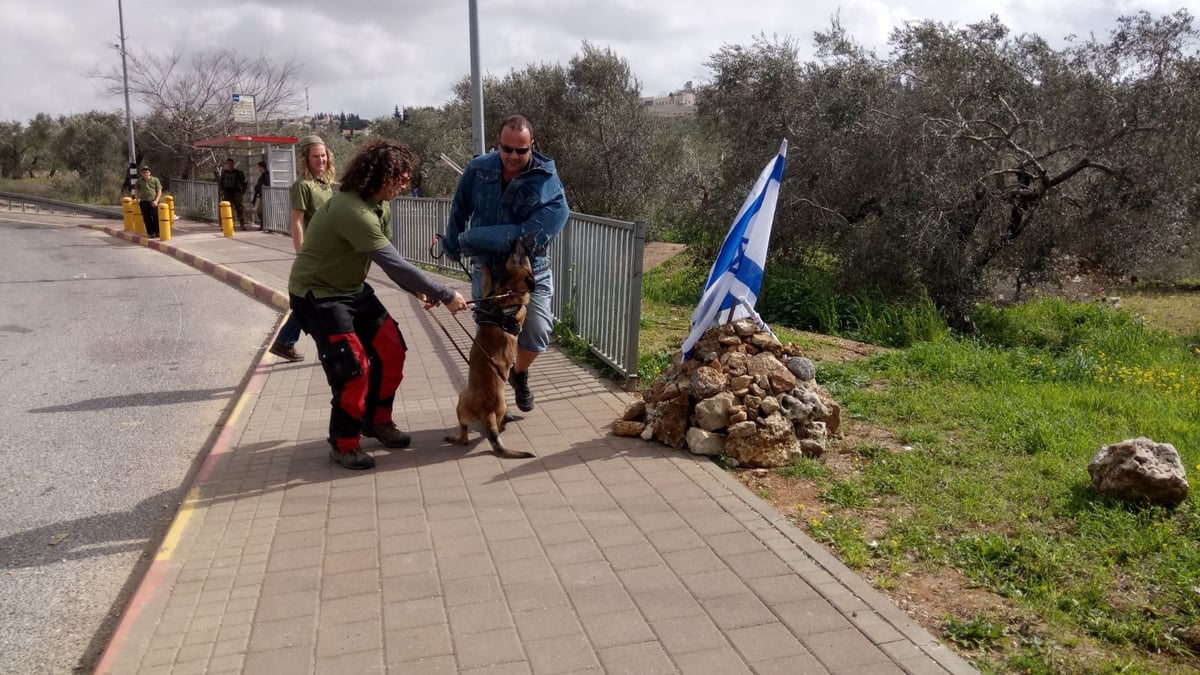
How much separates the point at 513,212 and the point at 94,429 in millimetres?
3429

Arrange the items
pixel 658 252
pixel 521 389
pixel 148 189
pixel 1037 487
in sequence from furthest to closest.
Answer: pixel 658 252 → pixel 148 189 → pixel 521 389 → pixel 1037 487

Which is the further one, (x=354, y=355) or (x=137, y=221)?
(x=137, y=221)

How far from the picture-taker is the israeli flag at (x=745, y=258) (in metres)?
5.59

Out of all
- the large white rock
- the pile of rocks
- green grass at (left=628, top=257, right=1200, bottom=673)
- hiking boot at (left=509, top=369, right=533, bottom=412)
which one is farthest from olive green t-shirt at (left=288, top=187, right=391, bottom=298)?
the large white rock

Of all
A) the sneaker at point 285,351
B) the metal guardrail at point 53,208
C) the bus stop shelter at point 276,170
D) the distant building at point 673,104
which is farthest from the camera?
the metal guardrail at point 53,208

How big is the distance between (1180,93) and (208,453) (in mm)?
11539

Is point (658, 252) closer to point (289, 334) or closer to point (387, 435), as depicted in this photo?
point (289, 334)

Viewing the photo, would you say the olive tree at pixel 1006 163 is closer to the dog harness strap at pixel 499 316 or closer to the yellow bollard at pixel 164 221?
the dog harness strap at pixel 499 316

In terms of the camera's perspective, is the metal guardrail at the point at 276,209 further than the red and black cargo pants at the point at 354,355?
Yes

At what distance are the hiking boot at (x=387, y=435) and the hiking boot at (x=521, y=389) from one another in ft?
2.99

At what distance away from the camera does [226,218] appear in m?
20.4

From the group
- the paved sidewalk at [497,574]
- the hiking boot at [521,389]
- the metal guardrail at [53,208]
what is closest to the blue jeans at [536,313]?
the hiking boot at [521,389]

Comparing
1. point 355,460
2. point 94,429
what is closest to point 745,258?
point 355,460

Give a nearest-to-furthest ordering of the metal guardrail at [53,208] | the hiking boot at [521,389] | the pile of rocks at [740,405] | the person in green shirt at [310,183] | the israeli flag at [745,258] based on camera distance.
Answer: the pile of rocks at [740,405]
the israeli flag at [745,258]
the hiking boot at [521,389]
the person in green shirt at [310,183]
the metal guardrail at [53,208]
